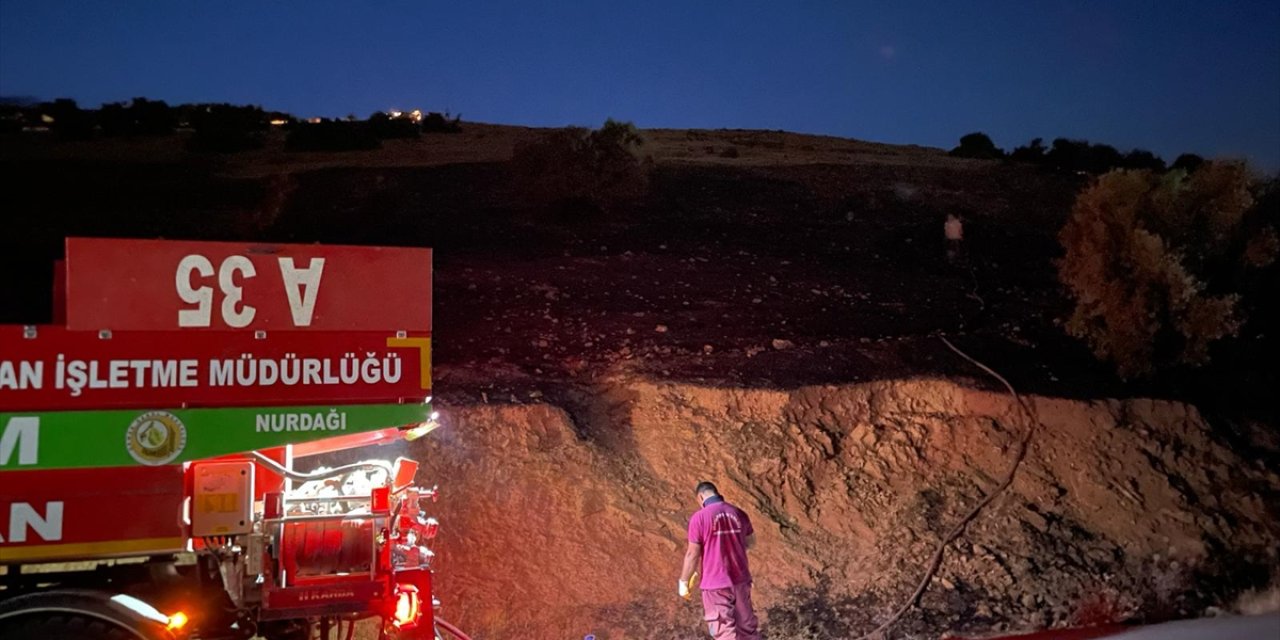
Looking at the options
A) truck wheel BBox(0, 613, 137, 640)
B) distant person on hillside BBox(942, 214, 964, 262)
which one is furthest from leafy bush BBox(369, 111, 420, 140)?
truck wheel BBox(0, 613, 137, 640)

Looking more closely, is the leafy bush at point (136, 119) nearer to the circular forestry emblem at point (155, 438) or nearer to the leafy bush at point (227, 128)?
the leafy bush at point (227, 128)

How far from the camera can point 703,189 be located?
22.0 metres

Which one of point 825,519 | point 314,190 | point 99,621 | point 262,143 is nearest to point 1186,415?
point 825,519

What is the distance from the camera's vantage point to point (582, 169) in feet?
65.6

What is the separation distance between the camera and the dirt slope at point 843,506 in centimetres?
996

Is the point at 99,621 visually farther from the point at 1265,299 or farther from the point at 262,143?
the point at 262,143

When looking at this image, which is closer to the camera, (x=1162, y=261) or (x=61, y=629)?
(x=61, y=629)

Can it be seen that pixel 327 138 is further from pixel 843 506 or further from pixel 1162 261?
pixel 1162 261

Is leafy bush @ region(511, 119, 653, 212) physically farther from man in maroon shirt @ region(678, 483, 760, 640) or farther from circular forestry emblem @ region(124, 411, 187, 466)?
circular forestry emblem @ region(124, 411, 187, 466)

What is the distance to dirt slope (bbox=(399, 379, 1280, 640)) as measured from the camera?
32.7 feet

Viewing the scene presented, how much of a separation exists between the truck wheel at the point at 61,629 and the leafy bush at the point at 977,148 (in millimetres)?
32401

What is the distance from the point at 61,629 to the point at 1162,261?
14.4 meters

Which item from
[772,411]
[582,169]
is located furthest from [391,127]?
[772,411]

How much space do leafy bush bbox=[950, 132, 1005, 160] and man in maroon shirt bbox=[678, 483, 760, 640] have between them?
2878 cm
